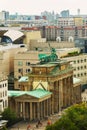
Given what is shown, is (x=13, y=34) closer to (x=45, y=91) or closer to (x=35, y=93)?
(x=45, y=91)

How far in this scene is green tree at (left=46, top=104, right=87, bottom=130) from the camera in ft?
191

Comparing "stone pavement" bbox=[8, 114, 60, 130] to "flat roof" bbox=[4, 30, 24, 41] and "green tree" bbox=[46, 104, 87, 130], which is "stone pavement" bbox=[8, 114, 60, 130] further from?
"flat roof" bbox=[4, 30, 24, 41]

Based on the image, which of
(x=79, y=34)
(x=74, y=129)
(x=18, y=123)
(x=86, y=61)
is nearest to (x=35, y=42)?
(x=86, y=61)

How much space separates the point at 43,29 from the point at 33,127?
366 ft

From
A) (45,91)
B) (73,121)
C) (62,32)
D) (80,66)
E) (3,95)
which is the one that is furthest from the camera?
(62,32)

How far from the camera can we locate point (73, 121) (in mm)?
60250

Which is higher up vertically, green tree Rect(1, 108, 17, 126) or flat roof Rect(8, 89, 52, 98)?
flat roof Rect(8, 89, 52, 98)

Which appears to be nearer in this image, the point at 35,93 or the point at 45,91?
the point at 35,93

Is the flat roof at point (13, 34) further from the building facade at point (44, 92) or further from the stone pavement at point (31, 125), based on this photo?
the stone pavement at point (31, 125)

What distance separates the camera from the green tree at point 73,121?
191 ft

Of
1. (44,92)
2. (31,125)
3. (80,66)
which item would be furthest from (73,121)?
(80,66)

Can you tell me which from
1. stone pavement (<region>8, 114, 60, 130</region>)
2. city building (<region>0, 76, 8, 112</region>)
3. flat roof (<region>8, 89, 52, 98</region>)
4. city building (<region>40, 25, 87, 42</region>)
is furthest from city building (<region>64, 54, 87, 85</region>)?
city building (<region>40, 25, 87, 42</region>)

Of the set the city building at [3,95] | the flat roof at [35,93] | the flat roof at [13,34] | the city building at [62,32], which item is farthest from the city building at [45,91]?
the city building at [62,32]

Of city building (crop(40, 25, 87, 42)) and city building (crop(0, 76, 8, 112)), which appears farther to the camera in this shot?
city building (crop(40, 25, 87, 42))
